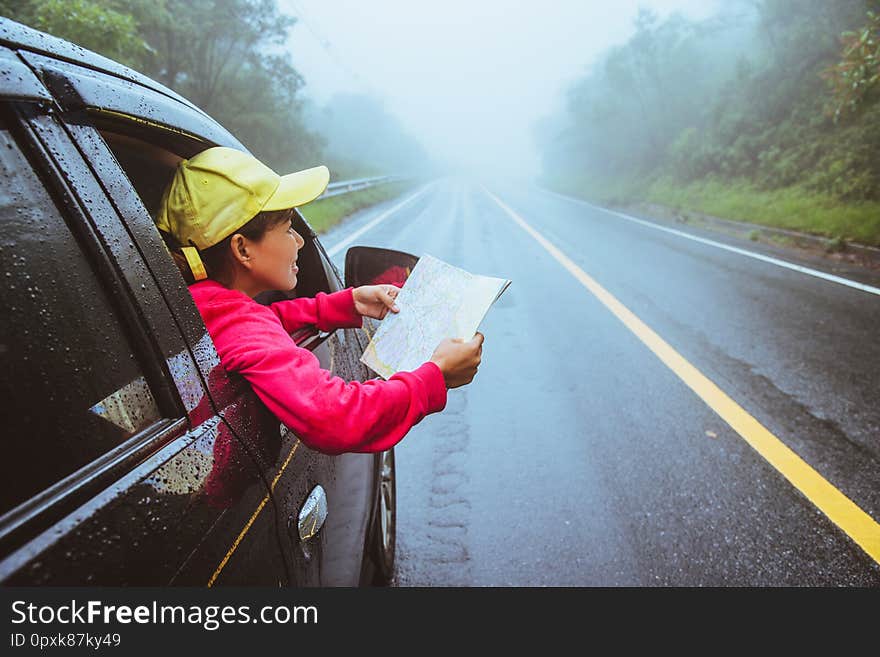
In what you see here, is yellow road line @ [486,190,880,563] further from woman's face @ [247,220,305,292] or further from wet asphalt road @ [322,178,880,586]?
woman's face @ [247,220,305,292]

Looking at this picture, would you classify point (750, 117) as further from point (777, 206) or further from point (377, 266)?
point (377, 266)

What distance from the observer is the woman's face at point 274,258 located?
129 centimetres

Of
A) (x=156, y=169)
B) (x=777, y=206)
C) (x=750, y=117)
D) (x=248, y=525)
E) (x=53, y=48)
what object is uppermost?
(x=53, y=48)

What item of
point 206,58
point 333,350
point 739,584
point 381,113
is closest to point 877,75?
point 739,584

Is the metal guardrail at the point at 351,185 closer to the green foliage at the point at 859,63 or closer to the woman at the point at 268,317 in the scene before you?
the green foliage at the point at 859,63

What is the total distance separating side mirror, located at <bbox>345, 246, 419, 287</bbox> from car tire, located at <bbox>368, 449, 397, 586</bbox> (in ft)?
2.29

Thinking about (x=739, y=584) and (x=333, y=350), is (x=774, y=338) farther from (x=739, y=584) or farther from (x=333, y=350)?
(x=333, y=350)

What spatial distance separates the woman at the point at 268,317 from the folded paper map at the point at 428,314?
0.26ft

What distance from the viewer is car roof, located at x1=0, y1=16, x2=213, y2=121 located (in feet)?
2.67

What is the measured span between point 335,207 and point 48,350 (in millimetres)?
13183

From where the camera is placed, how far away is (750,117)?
18.2 metres

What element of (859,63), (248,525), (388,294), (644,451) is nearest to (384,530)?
(388,294)

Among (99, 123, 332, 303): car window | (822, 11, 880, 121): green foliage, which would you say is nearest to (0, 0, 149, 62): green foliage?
(99, 123, 332, 303): car window

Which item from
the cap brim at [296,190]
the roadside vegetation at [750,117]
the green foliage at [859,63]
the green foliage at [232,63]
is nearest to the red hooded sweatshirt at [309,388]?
the cap brim at [296,190]
